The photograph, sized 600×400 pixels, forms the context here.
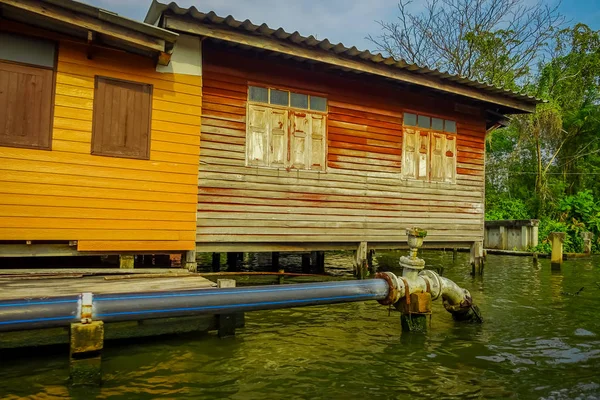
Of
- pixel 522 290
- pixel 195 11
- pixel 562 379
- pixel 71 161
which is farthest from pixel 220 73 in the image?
pixel 522 290

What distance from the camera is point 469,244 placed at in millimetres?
12289

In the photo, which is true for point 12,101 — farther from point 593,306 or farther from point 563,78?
point 563,78

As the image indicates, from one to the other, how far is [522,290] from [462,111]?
4740mm

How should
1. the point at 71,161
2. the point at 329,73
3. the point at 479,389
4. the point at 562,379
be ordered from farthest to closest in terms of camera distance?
the point at 329,73 < the point at 71,161 < the point at 562,379 < the point at 479,389

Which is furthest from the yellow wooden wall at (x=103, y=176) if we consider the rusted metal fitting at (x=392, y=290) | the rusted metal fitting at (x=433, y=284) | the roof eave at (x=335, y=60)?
the rusted metal fitting at (x=433, y=284)

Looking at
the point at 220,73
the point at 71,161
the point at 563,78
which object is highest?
the point at 563,78

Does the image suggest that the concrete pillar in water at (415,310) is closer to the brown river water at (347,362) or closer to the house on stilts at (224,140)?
the brown river water at (347,362)

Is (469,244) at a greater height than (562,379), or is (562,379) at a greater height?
(469,244)

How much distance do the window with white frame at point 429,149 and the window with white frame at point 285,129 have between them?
2.44m

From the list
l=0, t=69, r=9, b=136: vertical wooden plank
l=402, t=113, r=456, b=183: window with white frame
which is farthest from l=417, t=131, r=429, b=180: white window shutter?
l=0, t=69, r=9, b=136: vertical wooden plank

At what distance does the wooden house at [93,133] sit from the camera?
6.68 m

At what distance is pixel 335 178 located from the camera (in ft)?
32.8

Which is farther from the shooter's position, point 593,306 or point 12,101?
point 593,306

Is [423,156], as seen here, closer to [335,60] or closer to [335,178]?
[335,178]
